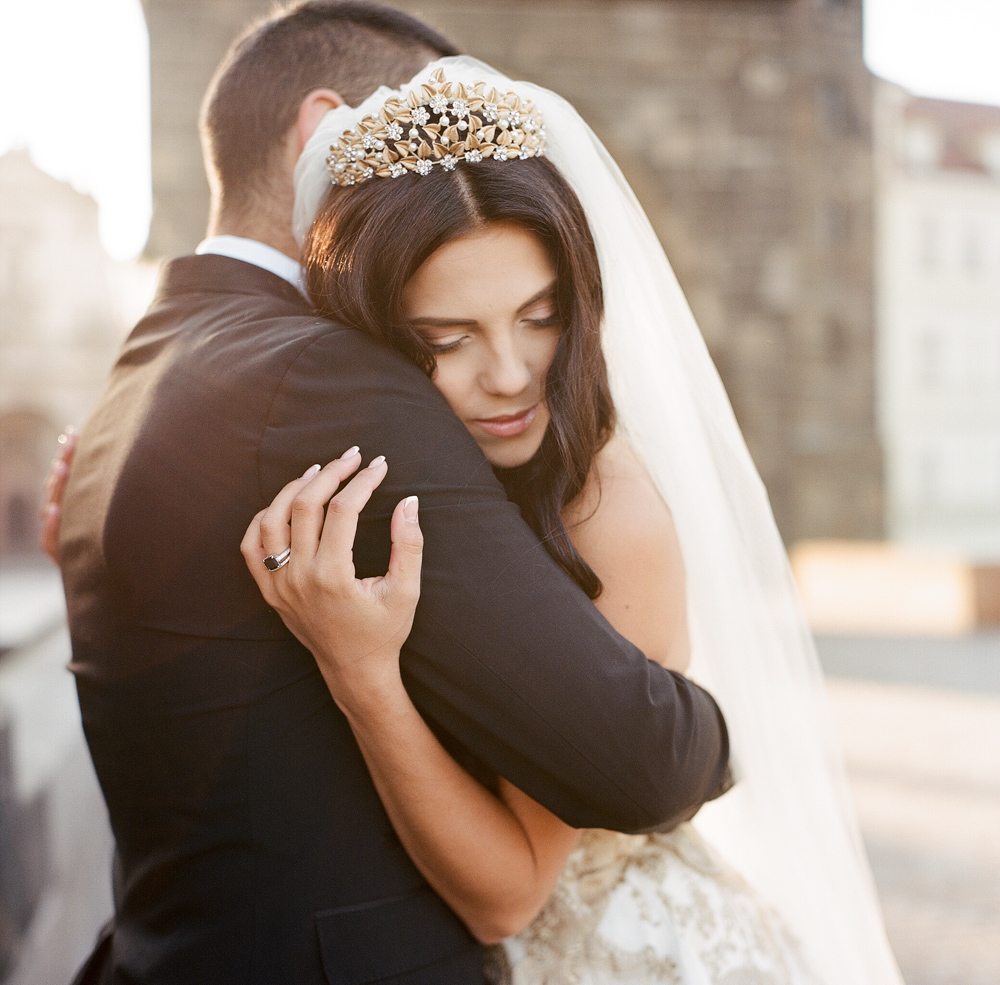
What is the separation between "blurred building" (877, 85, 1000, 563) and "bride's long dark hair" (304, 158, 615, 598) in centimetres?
3727

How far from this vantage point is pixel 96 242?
1030 inches

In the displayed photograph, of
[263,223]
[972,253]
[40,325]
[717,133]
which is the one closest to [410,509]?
[263,223]

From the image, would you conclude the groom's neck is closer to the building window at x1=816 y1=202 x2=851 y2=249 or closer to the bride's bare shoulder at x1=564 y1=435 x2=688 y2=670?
the bride's bare shoulder at x1=564 y1=435 x2=688 y2=670

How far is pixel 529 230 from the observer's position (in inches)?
52.3

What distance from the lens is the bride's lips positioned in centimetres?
139

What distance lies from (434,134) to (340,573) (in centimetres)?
63

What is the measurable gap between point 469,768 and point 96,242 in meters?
28.1

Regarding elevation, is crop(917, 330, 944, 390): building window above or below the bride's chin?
below

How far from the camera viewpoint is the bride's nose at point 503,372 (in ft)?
4.36

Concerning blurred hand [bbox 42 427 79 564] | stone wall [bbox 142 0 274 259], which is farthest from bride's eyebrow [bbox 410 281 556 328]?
stone wall [bbox 142 0 274 259]

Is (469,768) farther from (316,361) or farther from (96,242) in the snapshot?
(96,242)

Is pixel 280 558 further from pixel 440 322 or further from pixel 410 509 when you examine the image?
pixel 440 322

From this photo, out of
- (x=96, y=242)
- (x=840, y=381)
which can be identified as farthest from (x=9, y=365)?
(x=840, y=381)

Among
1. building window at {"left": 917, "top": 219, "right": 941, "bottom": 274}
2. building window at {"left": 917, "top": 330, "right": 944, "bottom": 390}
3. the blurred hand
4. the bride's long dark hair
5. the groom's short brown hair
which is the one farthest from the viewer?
building window at {"left": 917, "top": 330, "right": 944, "bottom": 390}
